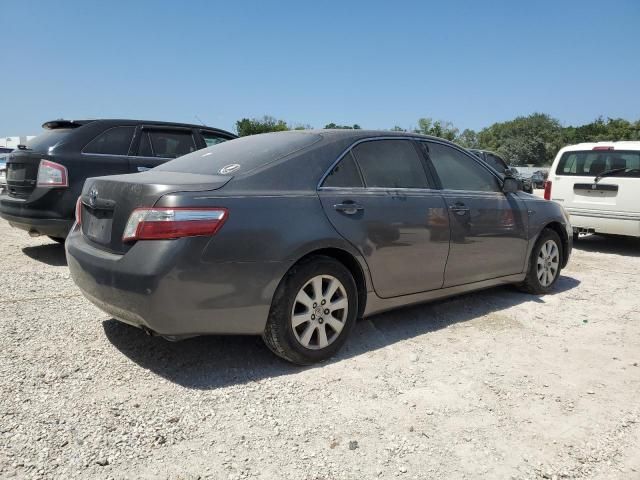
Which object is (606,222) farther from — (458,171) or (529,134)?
(529,134)

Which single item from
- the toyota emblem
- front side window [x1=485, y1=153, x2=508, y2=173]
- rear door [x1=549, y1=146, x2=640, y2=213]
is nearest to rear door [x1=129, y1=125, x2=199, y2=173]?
the toyota emblem

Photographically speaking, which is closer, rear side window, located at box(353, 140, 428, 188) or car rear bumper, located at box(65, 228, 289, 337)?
car rear bumper, located at box(65, 228, 289, 337)

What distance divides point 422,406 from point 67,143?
4860 mm

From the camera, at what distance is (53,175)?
5855mm

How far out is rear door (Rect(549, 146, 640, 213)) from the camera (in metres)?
8.27

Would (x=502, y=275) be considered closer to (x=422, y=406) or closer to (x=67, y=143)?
(x=422, y=406)

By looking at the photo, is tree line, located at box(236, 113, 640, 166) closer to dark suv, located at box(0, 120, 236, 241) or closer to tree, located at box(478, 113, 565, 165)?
tree, located at box(478, 113, 565, 165)

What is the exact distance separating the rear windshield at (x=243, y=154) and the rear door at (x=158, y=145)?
2.58 metres

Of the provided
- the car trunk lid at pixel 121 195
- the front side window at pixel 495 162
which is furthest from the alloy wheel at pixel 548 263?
the front side window at pixel 495 162

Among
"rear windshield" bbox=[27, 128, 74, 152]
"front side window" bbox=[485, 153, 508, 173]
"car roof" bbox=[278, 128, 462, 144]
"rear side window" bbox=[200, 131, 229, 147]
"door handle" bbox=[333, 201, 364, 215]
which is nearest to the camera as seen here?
"door handle" bbox=[333, 201, 364, 215]

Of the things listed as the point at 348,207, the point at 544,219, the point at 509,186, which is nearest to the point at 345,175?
the point at 348,207

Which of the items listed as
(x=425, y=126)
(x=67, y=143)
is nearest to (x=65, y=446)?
(x=67, y=143)

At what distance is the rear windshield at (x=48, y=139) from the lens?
600 cm

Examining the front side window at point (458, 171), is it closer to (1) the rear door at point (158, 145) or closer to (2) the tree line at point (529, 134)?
(1) the rear door at point (158, 145)
